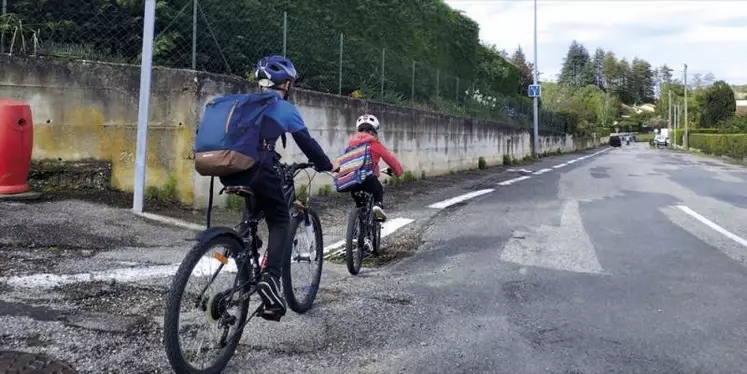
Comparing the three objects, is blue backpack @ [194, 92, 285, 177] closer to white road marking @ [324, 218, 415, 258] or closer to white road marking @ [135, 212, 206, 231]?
white road marking @ [324, 218, 415, 258]

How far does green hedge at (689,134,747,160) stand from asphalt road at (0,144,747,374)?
1230 inches

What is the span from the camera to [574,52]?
523 ft

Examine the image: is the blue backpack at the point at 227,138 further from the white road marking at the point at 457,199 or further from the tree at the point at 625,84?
the tree at the point at 625,84

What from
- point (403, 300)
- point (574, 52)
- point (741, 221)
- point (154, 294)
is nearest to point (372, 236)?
point (403, 300)

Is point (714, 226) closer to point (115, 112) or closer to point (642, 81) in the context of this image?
point (115, 112)

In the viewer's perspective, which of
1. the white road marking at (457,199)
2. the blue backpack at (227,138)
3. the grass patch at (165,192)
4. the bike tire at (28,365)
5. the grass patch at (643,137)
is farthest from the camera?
the grass patch at (643,137)

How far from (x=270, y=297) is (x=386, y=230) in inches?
193

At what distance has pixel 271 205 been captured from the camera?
3805mm

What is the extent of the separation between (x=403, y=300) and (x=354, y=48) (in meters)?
10.1

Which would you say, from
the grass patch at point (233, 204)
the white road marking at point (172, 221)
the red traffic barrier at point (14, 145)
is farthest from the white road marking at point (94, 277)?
the grass patch at point (233, 204)

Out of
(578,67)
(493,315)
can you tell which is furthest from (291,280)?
(578,67)

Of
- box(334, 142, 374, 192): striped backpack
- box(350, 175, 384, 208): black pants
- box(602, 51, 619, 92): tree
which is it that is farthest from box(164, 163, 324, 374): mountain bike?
box(602, 51, 619, 92): tree

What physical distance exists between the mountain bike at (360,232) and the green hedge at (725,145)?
115 feet

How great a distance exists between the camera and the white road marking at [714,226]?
8148 millimetres
